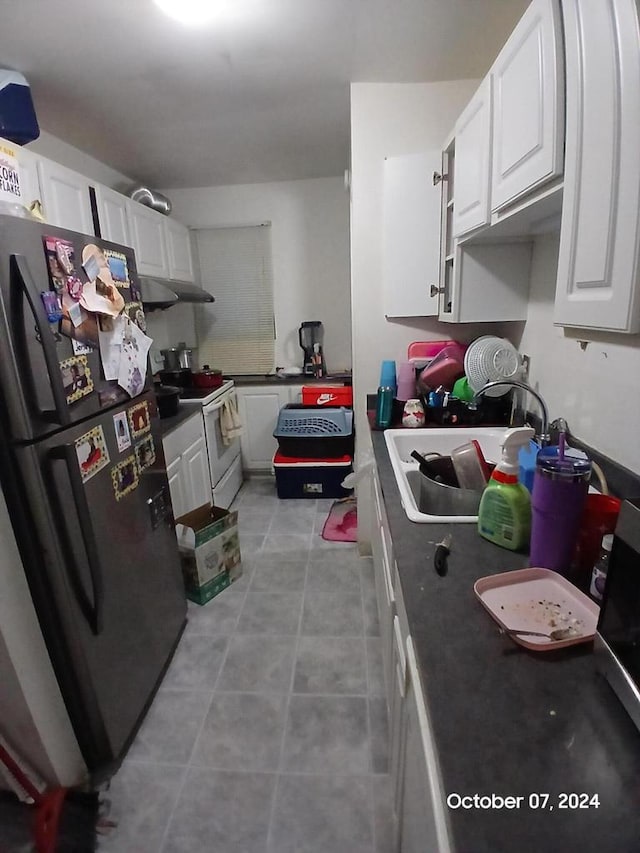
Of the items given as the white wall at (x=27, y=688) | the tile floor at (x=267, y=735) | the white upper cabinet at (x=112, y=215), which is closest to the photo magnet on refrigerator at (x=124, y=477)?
the white wall at (x=27, y=688)

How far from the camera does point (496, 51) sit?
1.62 m

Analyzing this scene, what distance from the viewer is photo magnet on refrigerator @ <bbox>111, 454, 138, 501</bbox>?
1328 mm

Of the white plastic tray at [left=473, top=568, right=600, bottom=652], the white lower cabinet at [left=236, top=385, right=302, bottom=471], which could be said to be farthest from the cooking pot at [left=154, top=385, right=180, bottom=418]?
the white plastic tray at [left=473, top=568, right=600, bottom=652]

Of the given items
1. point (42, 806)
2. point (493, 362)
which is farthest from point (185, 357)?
point (42, 806)

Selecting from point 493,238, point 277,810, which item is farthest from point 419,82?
point 277,810

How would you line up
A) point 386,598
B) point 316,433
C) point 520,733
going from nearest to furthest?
1. point 520,733
2. point 386,598
3. point 316,433

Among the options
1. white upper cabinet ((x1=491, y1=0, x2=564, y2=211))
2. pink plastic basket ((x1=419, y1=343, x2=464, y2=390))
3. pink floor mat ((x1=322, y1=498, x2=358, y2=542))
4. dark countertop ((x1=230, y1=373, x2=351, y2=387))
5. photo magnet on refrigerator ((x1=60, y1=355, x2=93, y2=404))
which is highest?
white upper cabinet ((x1=491, y1=0, x2=564, y2=211))

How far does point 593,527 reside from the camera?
81 cm

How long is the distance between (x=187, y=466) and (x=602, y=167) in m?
2.20

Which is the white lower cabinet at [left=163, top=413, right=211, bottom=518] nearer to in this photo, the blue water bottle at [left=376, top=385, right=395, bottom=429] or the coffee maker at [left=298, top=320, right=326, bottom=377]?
the blue water bottle at [left=376, top=385, right=395, bottom=429]

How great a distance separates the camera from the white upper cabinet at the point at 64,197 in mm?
1817

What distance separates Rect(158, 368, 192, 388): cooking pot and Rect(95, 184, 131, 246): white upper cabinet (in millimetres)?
929

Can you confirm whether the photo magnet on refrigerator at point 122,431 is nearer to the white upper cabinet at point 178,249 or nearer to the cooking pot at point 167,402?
the cooking pot at point 167,402

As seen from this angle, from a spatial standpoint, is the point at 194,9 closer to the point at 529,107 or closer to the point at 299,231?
the point at 529,107
